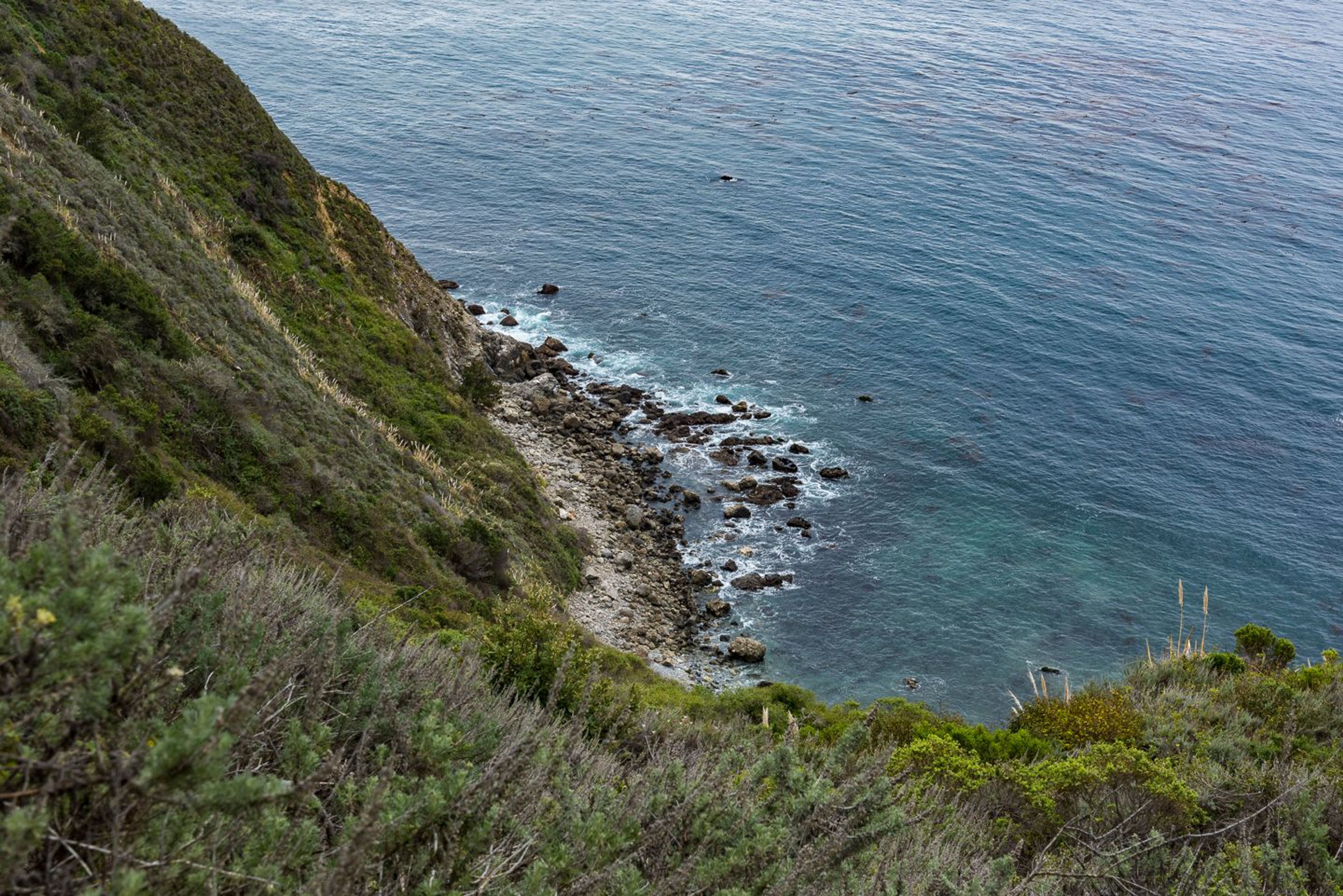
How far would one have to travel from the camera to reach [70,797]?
5039 mm

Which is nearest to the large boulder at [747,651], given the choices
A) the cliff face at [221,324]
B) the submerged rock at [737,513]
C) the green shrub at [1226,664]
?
the cliff face at [221,324]

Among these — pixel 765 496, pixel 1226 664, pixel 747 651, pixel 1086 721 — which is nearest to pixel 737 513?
pixel 765 496

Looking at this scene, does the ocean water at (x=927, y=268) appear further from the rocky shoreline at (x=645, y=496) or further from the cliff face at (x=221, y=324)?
the cliff face at (x=221, y=324)

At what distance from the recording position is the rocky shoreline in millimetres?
40781

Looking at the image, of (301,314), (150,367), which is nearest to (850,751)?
(150,367)

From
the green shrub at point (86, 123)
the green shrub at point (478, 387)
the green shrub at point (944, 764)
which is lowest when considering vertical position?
the green shrub at point (478, 387)

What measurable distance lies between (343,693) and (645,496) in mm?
41480

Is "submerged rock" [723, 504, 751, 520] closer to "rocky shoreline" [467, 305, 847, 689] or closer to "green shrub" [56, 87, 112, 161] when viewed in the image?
"rocky shoreline" [467, 305, 847, 689]

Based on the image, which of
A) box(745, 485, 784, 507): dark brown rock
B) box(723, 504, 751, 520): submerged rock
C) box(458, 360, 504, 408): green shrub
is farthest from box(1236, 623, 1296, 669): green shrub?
box(458, 360, 504, 408): green shrub

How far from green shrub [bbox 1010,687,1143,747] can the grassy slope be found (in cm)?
10

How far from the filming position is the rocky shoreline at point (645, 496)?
40.8 m

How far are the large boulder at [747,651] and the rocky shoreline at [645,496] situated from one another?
0.04 m

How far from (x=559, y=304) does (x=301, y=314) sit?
3152 centimetres

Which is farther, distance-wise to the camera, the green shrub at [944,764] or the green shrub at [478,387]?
the green shrub at [478,387]
